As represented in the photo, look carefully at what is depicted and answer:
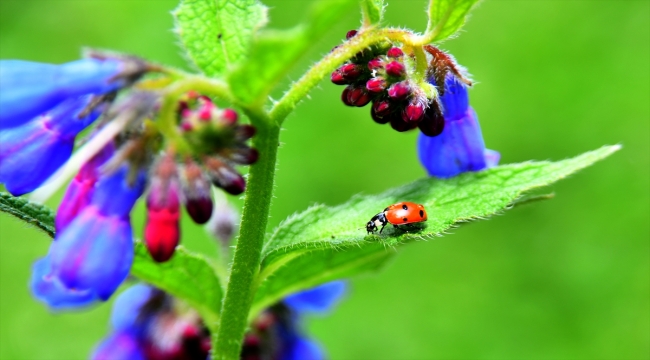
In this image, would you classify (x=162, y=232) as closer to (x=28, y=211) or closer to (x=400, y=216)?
(x=28, y=211)

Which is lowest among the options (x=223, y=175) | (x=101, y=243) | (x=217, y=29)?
(x=101, y=243)

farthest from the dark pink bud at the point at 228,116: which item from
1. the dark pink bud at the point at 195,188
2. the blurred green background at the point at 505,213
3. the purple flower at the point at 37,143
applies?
the blurred green background at the point at 505,213

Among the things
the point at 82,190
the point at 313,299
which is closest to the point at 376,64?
the point at 82,190

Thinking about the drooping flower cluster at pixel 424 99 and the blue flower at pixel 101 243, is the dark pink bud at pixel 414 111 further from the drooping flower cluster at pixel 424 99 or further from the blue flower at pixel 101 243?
the blue flower at pixel 101 243

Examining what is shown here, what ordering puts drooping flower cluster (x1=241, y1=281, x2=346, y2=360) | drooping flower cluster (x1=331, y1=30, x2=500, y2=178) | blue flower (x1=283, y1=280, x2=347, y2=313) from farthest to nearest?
blue flower (x1=283, y1=280, x2=347, y2=313)
drooping flower cluster (x1=241, y1=281, x2=346, y2=360)
drooping flower cluster (x1=331, y1=30, x2=500, y2=178)

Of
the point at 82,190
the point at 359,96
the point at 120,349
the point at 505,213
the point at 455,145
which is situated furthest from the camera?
the point at 505,213

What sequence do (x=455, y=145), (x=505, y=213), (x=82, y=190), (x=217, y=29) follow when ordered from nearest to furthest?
1. (x=82, y=190)
2. (x=217, y=29)
3. (x=455, y=145)
4. (x=505, y=213)

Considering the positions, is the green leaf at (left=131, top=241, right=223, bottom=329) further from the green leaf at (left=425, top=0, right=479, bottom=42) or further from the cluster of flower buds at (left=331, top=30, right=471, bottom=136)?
the green leaf at (left=425, top=0, right=479, bottom=42)

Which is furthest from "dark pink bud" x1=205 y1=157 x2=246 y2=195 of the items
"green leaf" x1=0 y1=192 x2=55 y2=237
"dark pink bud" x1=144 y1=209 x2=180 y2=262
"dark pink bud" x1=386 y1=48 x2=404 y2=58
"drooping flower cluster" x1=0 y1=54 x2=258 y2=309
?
"dark pink bud" x1=386 y1=48 x2=404 y2=58
